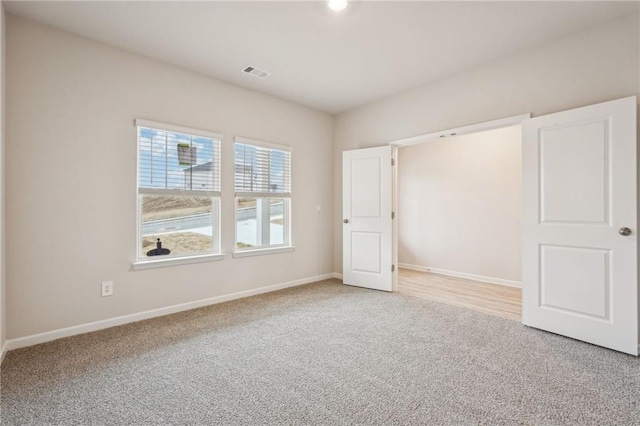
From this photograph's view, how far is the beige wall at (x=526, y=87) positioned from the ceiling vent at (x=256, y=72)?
1705 mm

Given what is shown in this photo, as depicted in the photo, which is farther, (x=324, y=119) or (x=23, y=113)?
(x=324, y=119)

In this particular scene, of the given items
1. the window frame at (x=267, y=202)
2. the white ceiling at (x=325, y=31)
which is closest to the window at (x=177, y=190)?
the window frame at (x=267, y=202)

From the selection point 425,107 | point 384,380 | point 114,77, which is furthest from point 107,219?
point 425,107

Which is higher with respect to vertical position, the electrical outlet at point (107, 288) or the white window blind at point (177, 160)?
the white window blind at point (177, 160)

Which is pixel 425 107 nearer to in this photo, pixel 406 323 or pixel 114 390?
pixel 406 323

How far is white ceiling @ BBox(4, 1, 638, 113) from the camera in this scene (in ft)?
7.86

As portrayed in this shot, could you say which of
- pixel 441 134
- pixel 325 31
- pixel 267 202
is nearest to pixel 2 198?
pixel 267 202

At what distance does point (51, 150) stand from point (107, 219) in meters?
0.73

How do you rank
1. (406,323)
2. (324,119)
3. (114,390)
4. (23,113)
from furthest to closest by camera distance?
(324,119) → (406,323) → (23,113) → (114,390)

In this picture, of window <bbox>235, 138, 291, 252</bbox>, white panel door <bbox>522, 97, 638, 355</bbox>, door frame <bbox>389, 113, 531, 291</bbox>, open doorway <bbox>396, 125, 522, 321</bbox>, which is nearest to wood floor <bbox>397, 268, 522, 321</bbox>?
open doorway <bbox>396, 125, 522, 321</bbox>

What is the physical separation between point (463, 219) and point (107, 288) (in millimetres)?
5138

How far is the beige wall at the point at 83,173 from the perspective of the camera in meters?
2.47

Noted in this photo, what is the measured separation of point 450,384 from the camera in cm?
192

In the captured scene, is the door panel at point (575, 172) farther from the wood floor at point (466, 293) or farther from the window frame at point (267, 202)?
the window frame at point (267, 202)
